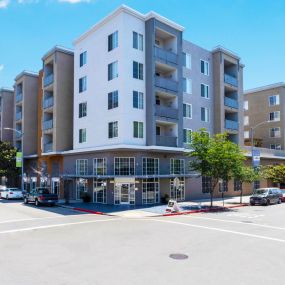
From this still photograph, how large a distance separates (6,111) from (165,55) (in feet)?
119

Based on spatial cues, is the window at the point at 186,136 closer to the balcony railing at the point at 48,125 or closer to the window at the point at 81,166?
the window at the point at 81,166

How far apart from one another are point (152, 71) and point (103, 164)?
35.9ft

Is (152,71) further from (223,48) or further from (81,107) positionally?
(223,48)

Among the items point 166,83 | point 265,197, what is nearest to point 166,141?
point 166,83

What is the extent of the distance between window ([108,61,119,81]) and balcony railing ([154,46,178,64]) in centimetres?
439

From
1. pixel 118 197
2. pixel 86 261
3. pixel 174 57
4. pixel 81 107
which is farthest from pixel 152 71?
pixel 86 261

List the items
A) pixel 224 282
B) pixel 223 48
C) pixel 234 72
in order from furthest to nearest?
pixel 234 72 < pixel 223 48 < pixel 224 282

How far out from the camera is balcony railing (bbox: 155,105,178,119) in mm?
32562

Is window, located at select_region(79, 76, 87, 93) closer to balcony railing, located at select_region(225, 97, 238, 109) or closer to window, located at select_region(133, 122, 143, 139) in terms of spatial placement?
window, located at select_region(133, 122, 143, 139)

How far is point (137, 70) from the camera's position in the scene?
32500 millimetres

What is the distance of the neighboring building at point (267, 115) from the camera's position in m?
55.2

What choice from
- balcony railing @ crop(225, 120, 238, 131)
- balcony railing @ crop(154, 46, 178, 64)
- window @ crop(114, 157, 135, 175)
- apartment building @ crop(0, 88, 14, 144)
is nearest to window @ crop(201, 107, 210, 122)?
balcony railing @ crop(225, 120, 238, 131)

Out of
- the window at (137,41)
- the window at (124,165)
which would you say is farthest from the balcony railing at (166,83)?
the window at (124,165)

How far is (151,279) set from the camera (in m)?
9.12
